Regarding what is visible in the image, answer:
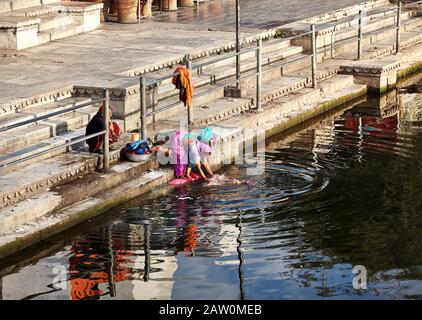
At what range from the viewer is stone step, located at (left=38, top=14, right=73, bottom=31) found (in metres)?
22.9

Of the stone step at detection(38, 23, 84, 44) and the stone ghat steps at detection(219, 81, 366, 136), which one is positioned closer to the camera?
the stone ghat steps at detection(219, 81, 366, 136)

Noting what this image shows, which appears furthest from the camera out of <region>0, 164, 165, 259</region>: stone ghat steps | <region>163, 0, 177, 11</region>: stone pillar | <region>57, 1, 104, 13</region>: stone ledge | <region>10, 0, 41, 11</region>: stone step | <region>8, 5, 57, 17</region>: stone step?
<region>163, 0, 177, 11</region>: stone pillar

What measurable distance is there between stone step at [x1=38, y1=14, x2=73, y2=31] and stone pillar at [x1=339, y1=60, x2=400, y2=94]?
515 cm

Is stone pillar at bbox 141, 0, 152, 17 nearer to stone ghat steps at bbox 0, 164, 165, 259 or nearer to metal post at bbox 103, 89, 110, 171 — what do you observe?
stone ghat steps at bbox 0, 164, 165, 259

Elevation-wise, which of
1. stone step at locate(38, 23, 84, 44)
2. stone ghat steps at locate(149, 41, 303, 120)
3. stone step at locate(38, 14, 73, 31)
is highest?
stone step at locate(38, 14, 73, 31)

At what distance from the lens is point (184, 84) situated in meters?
18.1

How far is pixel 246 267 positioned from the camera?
13438 mm

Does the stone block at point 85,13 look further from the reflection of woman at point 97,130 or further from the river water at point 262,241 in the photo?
the reflection of woman at point 97,130

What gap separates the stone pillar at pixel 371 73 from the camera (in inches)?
912

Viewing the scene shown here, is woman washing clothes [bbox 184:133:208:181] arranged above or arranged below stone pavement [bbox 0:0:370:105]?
below

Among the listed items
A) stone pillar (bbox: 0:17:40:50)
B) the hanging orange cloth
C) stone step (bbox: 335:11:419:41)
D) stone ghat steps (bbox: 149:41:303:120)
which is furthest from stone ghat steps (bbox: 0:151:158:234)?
stone step (bbox: 335:11:419:41)

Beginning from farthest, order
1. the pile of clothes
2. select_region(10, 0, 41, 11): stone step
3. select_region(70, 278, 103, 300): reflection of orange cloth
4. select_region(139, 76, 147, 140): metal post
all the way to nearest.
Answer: select_region(10, 0, 41, 11): stone step → select_region(139, 76, 147, 140): metal post → the pile of clothes → select_region(70, 278, 103, 300): reflection of orange cloth

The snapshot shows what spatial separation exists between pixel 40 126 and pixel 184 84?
2.27 metres
